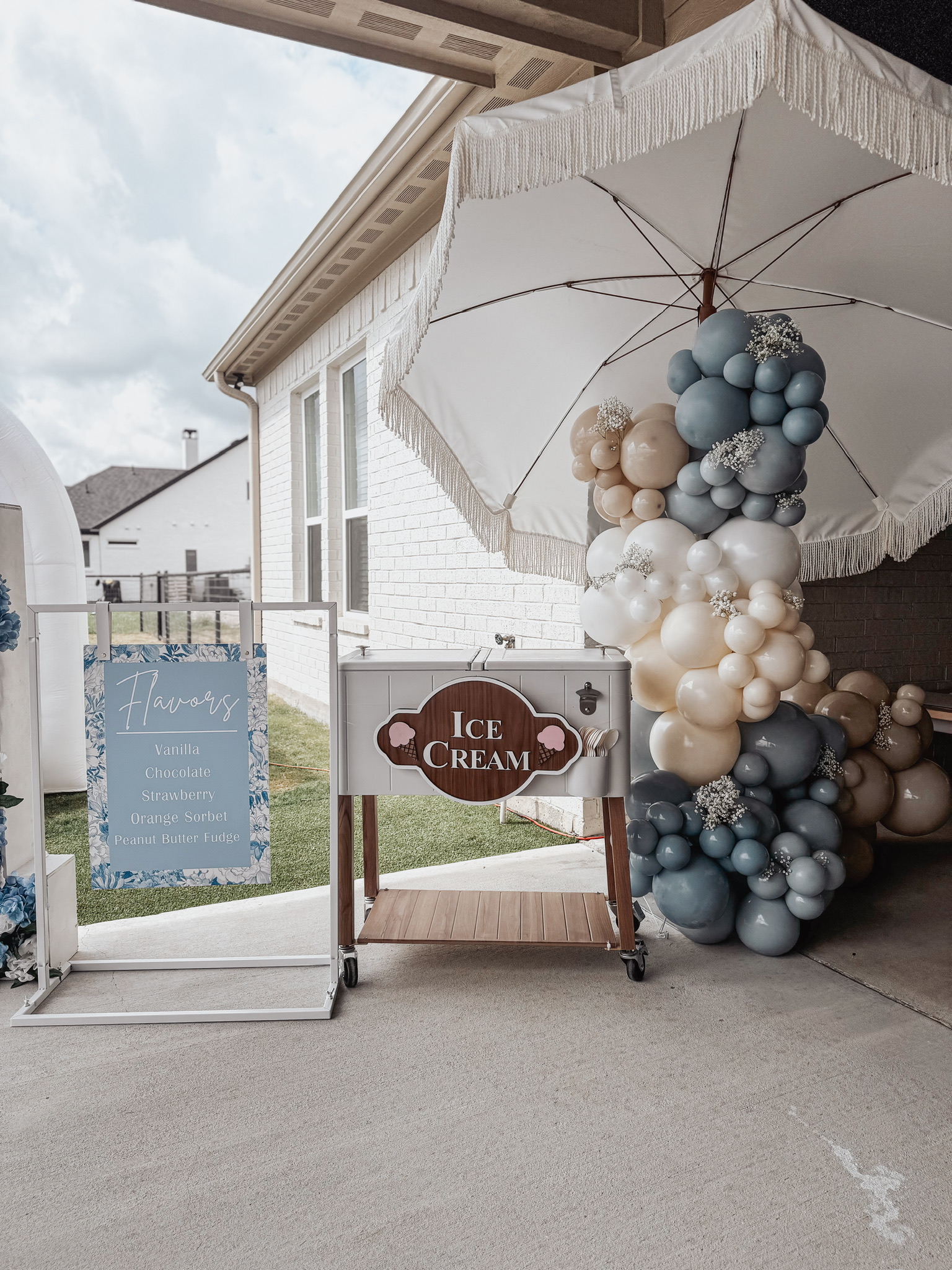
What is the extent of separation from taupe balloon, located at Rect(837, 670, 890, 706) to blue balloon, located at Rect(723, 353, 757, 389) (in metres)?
1.43

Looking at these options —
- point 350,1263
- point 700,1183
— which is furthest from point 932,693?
point 350,1263

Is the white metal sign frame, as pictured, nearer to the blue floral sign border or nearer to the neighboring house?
the blue floral sign border

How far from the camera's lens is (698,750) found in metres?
2.59

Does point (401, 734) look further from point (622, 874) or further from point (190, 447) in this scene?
point (190, 447)

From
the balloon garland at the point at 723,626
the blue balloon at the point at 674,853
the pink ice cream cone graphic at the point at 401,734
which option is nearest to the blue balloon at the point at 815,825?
the balloon garland at the point at 723,626

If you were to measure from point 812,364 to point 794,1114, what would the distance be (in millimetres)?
1966

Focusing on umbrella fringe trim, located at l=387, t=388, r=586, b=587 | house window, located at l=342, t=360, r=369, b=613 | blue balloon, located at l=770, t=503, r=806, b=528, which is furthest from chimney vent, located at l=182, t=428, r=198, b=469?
blue balloon, located at l=770, t=503, r=806, b=528

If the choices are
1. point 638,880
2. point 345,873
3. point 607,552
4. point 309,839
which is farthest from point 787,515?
point 309,839

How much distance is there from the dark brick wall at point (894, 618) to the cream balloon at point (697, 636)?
6.22ft

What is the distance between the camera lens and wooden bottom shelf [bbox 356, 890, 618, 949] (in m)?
2.49

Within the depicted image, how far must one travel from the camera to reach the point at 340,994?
2.45 m

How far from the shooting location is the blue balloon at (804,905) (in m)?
2.55

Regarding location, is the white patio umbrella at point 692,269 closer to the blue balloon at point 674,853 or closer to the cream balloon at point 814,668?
the cream balloon at point 814,668

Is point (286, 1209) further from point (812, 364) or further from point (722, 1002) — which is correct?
point (812, 364)
